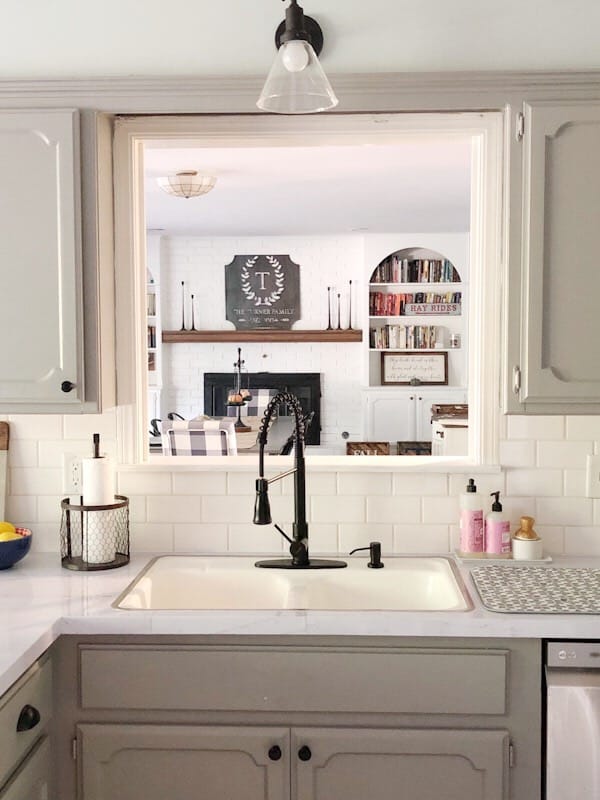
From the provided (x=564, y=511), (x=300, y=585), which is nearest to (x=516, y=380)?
(x=564, y=511)

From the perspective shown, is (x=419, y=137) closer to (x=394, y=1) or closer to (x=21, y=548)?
(x=394, y=1)

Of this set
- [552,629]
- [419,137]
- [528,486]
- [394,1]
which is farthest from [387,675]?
[394,1]

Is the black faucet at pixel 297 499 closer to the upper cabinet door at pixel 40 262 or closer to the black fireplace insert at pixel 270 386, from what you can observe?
the upper cabinet door at pixel 40 262

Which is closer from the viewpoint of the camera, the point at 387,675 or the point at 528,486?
the point at 387,675

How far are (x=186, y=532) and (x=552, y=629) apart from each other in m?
1.10

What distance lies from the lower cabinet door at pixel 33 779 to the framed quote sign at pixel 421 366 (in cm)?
714

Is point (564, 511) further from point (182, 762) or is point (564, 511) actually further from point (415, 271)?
point (415, 271)

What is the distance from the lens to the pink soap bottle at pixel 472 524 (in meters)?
2.38

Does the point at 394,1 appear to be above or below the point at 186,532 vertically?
above

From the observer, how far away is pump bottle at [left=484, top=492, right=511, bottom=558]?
2.35 m

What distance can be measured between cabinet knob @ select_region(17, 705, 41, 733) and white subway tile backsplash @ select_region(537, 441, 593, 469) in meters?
1.48

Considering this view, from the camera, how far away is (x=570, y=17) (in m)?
2.20

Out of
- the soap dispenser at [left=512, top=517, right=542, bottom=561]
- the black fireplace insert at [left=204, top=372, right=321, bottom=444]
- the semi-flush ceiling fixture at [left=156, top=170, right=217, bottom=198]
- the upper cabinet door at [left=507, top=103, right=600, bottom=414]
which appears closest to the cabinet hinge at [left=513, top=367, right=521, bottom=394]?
the upper cabinet door at [left=507, top=103, right=600, bottom=414]

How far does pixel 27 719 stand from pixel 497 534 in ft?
4.21
